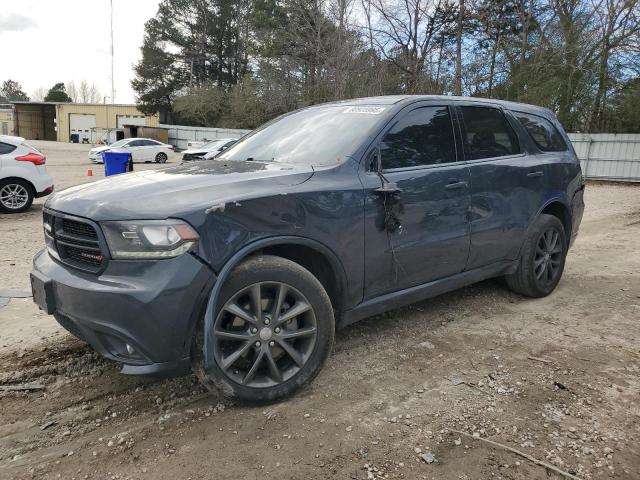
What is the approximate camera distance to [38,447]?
258 cm

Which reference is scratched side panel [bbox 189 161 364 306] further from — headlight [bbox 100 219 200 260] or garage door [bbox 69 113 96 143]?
garage door [bbox 69 113 96 143]

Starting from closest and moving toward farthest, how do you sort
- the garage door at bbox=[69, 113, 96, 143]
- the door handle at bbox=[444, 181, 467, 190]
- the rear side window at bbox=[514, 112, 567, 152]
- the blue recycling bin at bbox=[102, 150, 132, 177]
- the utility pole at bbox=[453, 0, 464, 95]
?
the door handle at bbox=[444, 181, 467, 190]
the rear side window at bbox=[514, 112, 567, 152]
the blue recycling bin at bbox=[102, 150, 132, 177]
the utility pole at bbox=[453, 0, 464, 95]
the garage door at bbox=[69, 113, 96, 143]

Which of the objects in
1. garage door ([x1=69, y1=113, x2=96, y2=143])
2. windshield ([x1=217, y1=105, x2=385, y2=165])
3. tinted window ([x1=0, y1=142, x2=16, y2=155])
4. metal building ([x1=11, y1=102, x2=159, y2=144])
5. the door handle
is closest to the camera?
windshield ([x1=217, y1=105, x2=385, y2=165])

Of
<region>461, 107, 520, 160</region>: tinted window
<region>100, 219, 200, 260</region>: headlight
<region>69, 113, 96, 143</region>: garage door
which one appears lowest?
<region>100, 219, 200, 260</region>: headlight

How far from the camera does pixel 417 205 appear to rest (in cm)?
350

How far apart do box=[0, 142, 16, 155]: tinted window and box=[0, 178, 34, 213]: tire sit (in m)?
→ 0.54

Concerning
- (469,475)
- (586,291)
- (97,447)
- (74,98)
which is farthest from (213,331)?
(74,98)

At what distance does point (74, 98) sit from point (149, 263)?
4143 inches

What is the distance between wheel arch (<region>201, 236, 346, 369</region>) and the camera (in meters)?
2.61

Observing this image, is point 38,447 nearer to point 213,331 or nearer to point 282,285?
point 213,331

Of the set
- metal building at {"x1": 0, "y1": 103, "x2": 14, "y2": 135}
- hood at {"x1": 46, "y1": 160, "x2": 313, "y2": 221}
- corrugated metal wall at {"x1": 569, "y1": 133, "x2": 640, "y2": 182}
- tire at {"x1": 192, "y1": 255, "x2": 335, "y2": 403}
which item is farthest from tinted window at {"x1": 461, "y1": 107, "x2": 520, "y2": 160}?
metal building at {"x1": 0, "y1": 103, "x2": 14, "y2": 135}

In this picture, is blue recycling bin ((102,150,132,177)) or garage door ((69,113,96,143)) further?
garage door ((69,113,96,143))

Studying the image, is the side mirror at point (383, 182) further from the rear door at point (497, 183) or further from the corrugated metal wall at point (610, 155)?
the corrugated metal wall at point (610, 155)

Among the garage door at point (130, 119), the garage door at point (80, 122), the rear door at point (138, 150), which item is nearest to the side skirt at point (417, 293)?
the rear door at point (138, 150)
